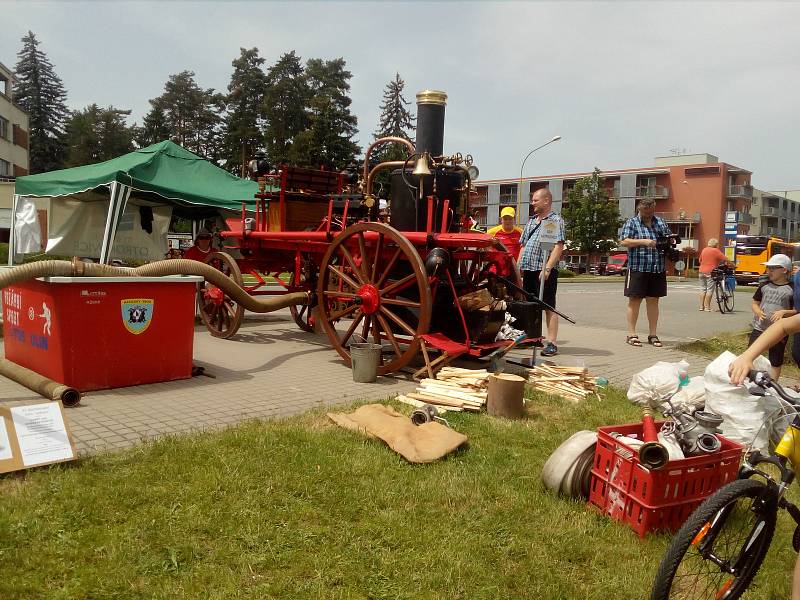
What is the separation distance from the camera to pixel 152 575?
2.60 m

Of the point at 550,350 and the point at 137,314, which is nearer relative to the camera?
the point at 137,314

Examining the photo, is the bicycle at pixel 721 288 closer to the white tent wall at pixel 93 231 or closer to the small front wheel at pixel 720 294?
the small front wheel at pixel 720 294

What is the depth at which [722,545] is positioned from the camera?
8.04 ft

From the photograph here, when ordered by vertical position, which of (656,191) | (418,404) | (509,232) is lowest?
(418,404)

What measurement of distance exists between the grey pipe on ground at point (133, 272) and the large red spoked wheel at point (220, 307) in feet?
3.71

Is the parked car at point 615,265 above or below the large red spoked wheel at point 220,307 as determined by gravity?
above

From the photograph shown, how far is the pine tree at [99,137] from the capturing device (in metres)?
60.5

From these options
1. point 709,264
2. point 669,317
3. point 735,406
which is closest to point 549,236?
point 735,406

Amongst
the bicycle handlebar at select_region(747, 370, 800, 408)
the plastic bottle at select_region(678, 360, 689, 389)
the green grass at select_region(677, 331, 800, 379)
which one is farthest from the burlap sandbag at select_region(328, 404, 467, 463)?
the green grass at select_region(677, 331, 800, 379)

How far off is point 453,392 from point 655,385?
1800mm

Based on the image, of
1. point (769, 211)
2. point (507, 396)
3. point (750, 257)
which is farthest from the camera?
point (769, 211)

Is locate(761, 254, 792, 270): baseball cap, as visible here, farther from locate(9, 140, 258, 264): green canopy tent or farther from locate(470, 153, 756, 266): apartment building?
locate(470, 153, 756, 266): apartment building

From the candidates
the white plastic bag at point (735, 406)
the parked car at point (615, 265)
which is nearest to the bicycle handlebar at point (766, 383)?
the white plastic bag at point (735, 406)

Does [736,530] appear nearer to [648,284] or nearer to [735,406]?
[735,406]
